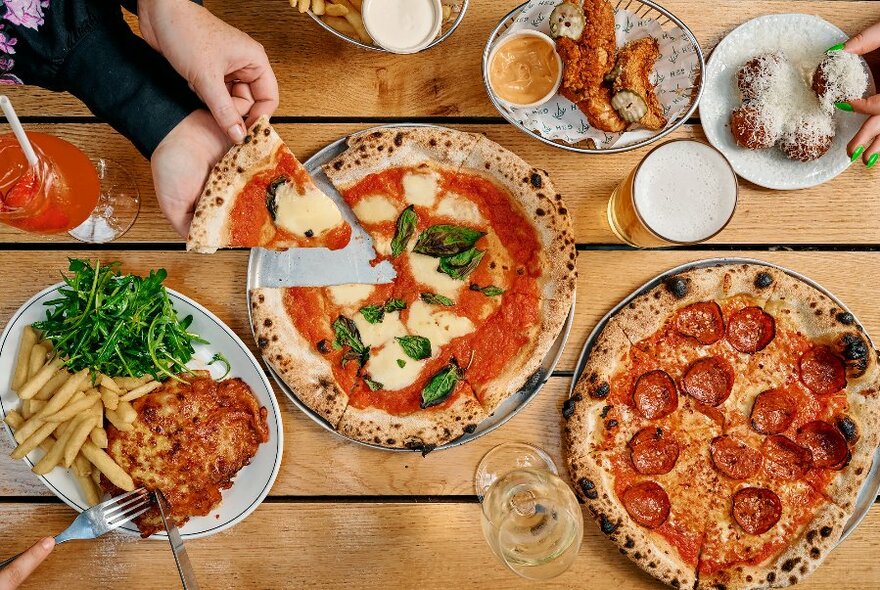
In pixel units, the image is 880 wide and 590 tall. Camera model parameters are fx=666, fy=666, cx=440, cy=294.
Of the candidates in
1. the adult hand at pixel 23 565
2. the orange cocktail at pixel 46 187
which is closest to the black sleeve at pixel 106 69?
the orange cocktail at pixel 46 187

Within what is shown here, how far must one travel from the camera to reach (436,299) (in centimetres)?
290

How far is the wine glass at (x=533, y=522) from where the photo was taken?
2.66m

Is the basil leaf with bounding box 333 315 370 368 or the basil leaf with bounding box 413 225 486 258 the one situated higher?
the basil leaf with bounding box 413 225 486 258

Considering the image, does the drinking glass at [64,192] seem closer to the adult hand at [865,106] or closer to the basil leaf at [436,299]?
the basil leaf at [436,299]

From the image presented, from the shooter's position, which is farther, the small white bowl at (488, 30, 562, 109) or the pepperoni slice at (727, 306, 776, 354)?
the pepperoni slice at (727, 306, 776, 354)

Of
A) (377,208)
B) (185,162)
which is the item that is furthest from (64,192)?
(377,208)

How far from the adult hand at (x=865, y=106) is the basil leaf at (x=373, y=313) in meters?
2.15

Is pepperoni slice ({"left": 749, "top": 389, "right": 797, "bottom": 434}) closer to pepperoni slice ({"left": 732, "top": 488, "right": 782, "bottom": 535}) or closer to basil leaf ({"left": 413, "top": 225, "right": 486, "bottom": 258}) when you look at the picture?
pepperoni slice ({"left": 732, "top": 488, "right": 782, "bottom": 535})

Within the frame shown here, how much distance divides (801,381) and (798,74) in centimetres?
134

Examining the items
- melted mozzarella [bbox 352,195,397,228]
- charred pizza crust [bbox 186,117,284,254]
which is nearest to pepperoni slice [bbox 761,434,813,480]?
melted mozzarella [bbox 352,195,397,228]

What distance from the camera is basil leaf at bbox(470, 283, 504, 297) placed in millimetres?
2871

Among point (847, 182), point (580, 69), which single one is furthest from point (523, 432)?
point (847, 182)

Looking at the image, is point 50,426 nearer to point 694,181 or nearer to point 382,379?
point 382,379

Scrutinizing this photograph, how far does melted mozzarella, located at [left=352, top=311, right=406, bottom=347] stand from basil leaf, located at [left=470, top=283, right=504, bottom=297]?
360 millimetres
